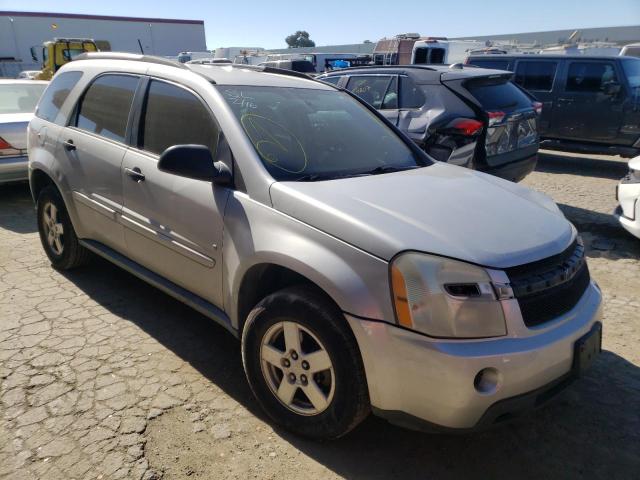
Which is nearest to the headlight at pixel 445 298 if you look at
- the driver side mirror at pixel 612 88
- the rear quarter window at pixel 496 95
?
the rear quarter window at pixel 496 95

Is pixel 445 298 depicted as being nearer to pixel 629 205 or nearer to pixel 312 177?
pixel 312 177

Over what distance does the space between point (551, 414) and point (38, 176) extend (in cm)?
437

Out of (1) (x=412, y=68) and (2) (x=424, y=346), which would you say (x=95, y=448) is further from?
(1) (x=412, y=68)

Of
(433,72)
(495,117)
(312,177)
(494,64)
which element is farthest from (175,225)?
(494,64)

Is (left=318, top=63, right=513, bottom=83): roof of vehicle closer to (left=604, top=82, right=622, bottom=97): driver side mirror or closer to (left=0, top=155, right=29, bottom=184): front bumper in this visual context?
(left=604, top=82, right=622, bottom=97): driver side mirror

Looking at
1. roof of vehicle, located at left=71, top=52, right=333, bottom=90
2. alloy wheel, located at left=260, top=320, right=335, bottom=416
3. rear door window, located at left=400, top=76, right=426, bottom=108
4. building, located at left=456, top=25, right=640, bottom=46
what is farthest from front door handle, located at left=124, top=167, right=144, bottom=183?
building, located at left=456, top=25, right=640, bottom=46

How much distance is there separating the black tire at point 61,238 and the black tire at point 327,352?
2.38 meters

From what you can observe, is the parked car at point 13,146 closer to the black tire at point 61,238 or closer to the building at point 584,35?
the black tire at point 61,238

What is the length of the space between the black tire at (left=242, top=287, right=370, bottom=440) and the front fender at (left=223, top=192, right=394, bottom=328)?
0.11 meters

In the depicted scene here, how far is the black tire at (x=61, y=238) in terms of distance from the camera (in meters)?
4.20

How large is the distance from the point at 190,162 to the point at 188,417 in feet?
4.42

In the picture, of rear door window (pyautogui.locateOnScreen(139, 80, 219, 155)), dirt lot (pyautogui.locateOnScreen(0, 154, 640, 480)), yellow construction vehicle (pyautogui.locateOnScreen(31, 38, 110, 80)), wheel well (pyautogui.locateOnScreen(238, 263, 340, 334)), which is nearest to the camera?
dirt lot (pyautogui.locateOnScreen(0, 154, 640, 480))

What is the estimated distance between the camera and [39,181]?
14.8 feet

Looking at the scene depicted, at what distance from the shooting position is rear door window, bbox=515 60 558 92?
976 centimetres
